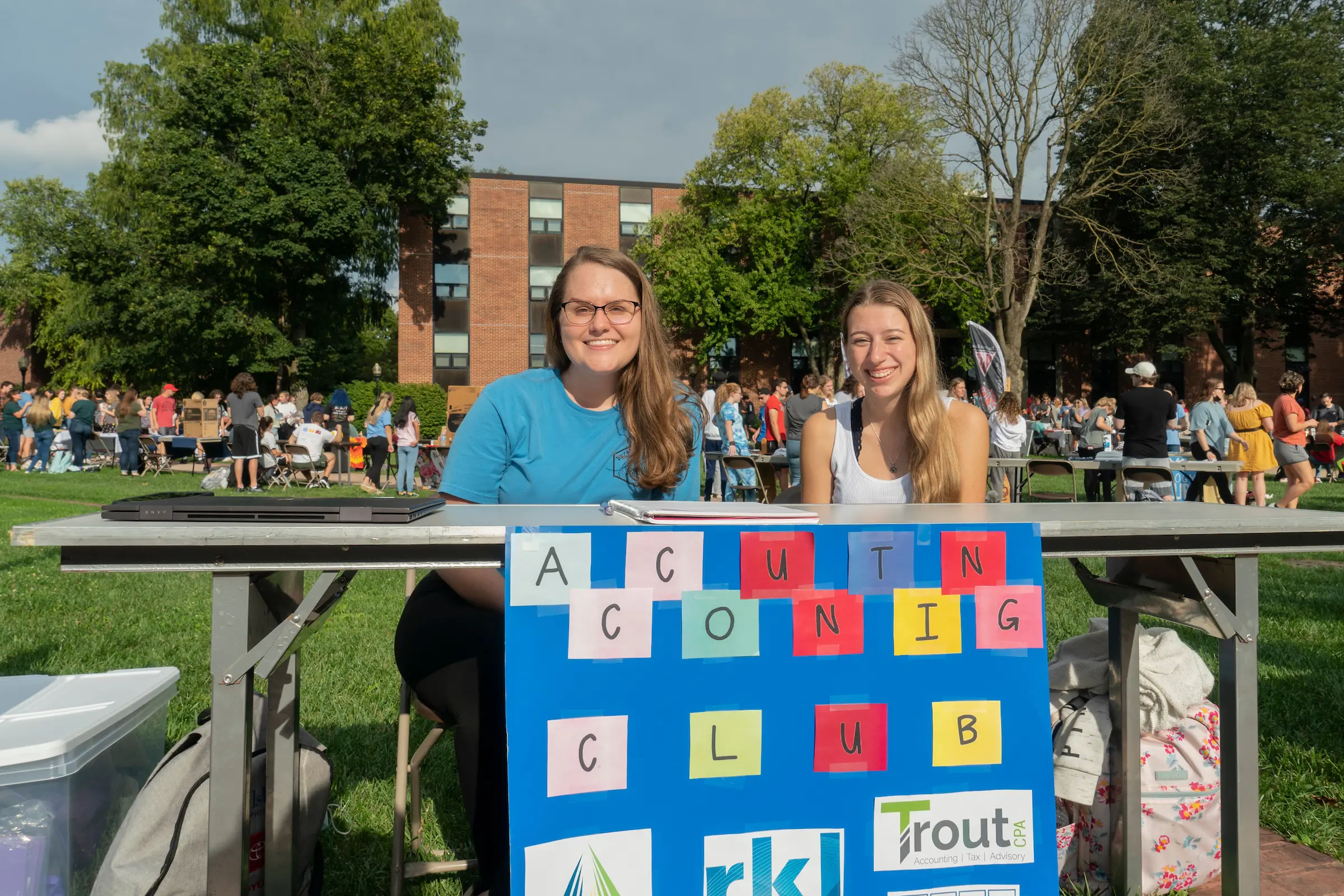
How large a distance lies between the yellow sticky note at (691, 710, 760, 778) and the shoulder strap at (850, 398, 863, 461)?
1.52m

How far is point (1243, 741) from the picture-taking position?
88.4 inches

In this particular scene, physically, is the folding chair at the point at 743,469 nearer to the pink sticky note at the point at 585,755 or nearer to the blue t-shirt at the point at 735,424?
the blue t-shirt at the point at 735,424

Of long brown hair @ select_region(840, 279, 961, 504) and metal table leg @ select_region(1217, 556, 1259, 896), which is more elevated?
long brown hair @ select_region(840, 279, 961, 504)

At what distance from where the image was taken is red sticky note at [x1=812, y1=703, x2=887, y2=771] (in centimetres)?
193

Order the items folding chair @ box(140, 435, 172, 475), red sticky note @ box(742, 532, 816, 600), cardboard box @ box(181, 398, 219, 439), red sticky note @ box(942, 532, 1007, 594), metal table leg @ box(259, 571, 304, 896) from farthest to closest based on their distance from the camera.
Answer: folding chair @ box(140, 435, 172, 475)
cardboard box @ box(181, 398, 219, 439)
metal table leg @ box(259, 571, 304, 896)
red sticky note @ box(942, 532, 1007, 594)
red sticky note @ box(742, 532, 816, 600)

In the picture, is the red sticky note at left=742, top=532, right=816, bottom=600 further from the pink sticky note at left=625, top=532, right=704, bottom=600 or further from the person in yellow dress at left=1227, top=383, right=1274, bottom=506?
the person in yellow dress at left=1227, top=383, right=1274, bottom=506

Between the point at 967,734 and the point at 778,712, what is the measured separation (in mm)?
459

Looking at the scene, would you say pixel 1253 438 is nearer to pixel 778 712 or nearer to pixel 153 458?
pixel 778 712

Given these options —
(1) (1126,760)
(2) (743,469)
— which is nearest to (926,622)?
(1) (1126,760)

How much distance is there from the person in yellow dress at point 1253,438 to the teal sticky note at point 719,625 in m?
12.9

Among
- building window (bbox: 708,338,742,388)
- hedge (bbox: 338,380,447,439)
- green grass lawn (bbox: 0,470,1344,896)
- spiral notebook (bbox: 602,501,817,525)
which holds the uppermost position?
building window (bbox: 708,338,742,388)

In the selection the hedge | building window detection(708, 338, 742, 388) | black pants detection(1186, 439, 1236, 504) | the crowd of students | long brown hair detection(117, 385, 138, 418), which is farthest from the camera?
building window detection(708, 338, 742, 388)

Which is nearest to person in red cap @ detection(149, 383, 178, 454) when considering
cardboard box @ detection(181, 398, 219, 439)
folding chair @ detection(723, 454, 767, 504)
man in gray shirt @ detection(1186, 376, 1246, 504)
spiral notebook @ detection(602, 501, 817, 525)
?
cardboard box @ detection(181, 398, 219, 439)

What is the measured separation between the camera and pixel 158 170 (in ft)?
103
